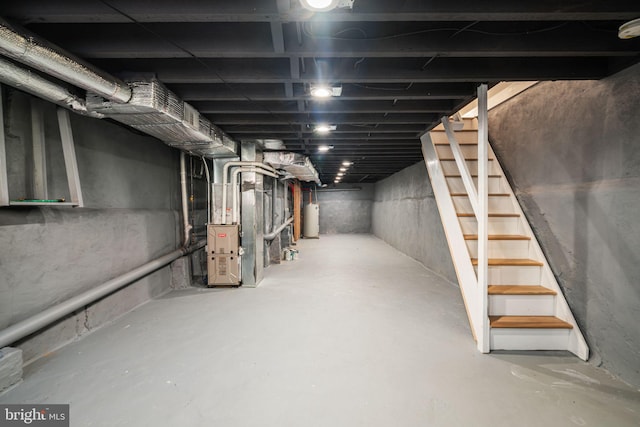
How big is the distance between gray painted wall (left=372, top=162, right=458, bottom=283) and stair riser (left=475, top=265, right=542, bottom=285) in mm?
1608

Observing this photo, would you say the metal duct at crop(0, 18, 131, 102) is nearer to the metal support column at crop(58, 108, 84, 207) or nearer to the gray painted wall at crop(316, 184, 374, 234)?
the metal support column at crop(58, 108, 84, 207)

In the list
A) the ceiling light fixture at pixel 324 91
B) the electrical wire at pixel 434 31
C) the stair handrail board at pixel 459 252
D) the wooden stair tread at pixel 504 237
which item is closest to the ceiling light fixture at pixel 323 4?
the electrical wire at pixel 434 31

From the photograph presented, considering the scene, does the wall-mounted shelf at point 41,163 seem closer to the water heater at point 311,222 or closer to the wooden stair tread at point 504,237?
the wooden stair tread at point 504,237

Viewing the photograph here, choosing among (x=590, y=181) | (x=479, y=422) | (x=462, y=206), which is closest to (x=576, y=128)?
(x=590, y=181)

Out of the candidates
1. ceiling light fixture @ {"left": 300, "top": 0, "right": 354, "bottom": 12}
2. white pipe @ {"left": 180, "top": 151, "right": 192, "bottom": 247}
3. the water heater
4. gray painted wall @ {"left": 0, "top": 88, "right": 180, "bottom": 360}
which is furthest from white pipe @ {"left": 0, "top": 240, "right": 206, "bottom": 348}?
the water heater

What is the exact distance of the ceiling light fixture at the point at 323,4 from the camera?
3.70ft

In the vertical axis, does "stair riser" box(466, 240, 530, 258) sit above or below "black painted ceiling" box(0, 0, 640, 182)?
below

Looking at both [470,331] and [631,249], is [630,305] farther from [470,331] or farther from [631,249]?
[470,331]

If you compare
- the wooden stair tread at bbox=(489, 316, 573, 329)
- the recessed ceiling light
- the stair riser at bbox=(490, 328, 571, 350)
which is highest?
the recessed ceiling light

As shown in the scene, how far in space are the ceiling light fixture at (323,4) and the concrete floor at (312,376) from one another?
203cm

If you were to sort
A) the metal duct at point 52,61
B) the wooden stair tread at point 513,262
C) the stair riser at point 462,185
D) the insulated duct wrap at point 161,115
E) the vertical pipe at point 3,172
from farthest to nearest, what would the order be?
the stair riser at point 462,185 < the wooden stair tread at point 513,262 < the insulated duct wrap at point 161,115 < the vertical pipe at point 3,172 < the metal duct at point 52,61

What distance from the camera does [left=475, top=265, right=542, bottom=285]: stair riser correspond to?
2254 millimetres

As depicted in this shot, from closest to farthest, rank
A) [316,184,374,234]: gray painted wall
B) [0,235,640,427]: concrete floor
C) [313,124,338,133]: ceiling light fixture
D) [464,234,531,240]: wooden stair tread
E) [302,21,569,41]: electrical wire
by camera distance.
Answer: [0,235,640,427]: concrete floor < [302,21,569,41]: electrical wire < [464,234,531,240]: wooden stair tread < [313,124,338,133]: ceiling light fixture < [316,184,374,234]: gray painted wall

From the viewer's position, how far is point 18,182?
74.9 inches
